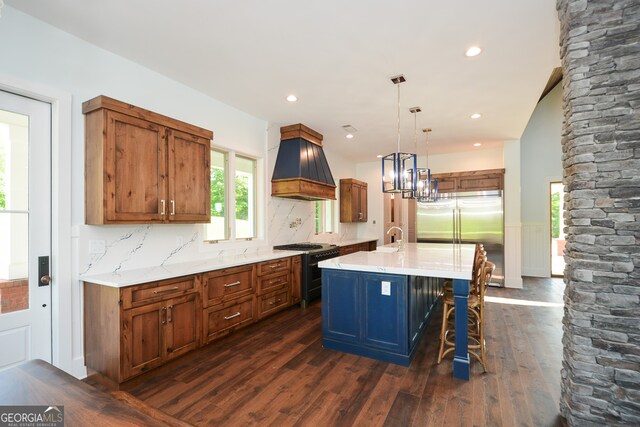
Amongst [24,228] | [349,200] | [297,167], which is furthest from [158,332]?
[349,200]

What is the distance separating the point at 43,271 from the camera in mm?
2465

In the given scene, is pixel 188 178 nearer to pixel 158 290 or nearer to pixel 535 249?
pixel 158 290

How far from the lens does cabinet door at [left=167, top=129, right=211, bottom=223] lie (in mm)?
3096

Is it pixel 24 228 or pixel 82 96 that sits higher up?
pixel 82 96

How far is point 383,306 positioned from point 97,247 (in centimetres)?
269

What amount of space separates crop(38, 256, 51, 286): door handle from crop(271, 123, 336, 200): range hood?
300 cm

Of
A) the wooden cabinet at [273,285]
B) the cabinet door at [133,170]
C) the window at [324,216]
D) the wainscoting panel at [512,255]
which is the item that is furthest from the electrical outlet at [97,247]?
the wainscoting panel at [512,255]

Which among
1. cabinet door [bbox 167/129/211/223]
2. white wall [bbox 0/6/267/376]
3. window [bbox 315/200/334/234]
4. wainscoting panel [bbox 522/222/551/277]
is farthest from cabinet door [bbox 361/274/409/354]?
wainscoting panel [bbox 522/222/551/277]

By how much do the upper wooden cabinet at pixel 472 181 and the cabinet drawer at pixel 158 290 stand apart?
18.0 ft

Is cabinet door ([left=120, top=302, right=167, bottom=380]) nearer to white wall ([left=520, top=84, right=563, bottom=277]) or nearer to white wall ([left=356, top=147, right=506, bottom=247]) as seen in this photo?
white wall ([left=356, top=147, right=506, bottom=247])

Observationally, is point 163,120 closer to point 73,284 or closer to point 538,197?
point 73,284

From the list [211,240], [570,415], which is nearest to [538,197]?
[570,415]

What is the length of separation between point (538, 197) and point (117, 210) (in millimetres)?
8120

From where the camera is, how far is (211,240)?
4039mm
